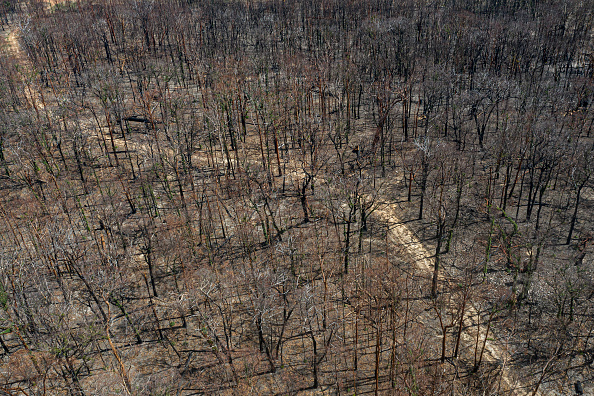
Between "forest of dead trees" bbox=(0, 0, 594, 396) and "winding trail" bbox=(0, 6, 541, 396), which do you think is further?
"forest of dead trees" bbox=(0, 0, 594, 396)

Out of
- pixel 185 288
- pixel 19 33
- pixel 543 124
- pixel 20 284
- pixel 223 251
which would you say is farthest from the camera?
pixel 19 33

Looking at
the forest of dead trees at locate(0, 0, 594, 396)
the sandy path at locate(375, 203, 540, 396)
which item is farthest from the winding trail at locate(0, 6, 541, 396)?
the forest of dead trees at locate(0, 0, 594, 396)

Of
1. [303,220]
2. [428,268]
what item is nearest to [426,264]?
[428,268]

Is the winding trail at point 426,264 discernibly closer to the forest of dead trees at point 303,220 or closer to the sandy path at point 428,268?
the sandy path at point 428,268

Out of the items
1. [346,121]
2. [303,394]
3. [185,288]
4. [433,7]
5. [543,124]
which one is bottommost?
[303,394]

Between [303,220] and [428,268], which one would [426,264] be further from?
[303,220]

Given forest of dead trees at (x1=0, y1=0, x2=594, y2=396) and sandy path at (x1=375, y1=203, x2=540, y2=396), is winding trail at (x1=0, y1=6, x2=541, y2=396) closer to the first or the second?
sandy path at (x1=375, y1=203, x2=540, y2=396)

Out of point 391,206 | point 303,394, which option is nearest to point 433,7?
point 391,206

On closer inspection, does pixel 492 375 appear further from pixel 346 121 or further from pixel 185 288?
pixel 346 121
